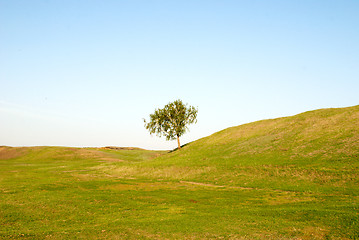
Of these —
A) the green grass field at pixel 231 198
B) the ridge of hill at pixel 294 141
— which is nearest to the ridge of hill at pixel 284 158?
the ridge of hill at pixel 294 141

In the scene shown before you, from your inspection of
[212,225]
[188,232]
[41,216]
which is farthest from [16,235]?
Answer: [212,225]

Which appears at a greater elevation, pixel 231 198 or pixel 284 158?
pixel 284 158

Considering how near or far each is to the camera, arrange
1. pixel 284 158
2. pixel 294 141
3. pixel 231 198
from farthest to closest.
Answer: pixel 294 141 → pixel 284 158 → pixel 231 198

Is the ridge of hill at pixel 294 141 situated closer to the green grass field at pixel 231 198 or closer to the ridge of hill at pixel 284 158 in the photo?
the ridge of hill at pixel 284 158

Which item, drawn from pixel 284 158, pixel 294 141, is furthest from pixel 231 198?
pixel 294 141

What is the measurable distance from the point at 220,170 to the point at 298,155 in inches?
696

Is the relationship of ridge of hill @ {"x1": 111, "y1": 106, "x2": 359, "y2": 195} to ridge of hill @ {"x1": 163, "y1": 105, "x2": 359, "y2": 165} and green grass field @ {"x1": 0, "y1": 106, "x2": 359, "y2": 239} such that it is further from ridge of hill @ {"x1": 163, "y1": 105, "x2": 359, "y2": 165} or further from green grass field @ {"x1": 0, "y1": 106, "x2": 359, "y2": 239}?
green grass field @ {"x1": 0, "y1": 106, "x2": 359, "y2": 239}

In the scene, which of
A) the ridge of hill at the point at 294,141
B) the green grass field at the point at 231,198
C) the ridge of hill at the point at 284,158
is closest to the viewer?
the green grass field at the point at 231,198

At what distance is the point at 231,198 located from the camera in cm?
3725

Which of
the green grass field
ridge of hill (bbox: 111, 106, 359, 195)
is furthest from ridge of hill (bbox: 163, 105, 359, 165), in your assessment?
the green grass field

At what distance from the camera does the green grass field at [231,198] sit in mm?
22172

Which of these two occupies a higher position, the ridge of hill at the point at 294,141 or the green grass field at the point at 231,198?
the ridge of hill at the point at 294,141

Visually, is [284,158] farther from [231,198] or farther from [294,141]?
[231,198]

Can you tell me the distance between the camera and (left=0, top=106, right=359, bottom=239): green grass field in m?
22.2
